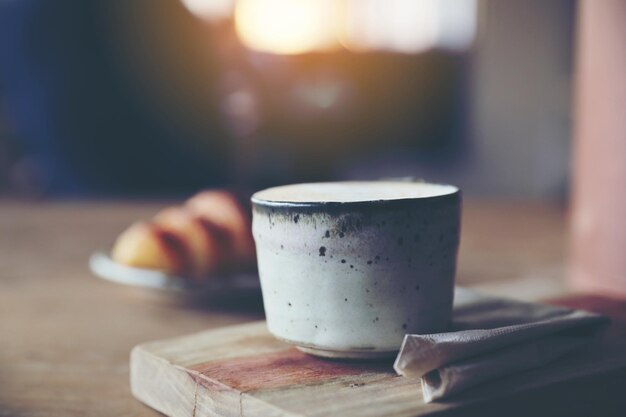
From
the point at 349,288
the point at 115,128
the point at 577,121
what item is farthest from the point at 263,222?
the point at 115,128

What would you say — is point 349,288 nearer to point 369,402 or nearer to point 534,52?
point 369,402

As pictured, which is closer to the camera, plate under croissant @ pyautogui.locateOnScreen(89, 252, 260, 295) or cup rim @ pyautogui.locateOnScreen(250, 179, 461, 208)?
cup rim @ pyautogui.locateOnScreen(250, 179, 461, 208)

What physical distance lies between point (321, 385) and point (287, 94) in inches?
146

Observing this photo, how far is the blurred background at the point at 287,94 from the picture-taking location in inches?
110

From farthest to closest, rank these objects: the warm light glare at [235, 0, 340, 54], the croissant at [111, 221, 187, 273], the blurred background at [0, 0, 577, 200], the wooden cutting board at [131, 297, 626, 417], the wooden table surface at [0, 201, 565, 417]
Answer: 1. the warm light glare at [235, 0, 340, 54]
2. the blurred background at [0, 0, 577, 200]
3. the croissant at [111, 221, 187, 273]
4. the wooden table surface at [0, 201, 565, 417]
5. the wooden cutting board at [131, 297, 626, 417]

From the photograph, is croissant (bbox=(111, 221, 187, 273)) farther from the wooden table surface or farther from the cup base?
the cup base

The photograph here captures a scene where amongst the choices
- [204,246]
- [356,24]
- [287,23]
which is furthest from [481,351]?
[287,23]

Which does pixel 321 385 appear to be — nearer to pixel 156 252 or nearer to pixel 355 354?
pixel 355 354

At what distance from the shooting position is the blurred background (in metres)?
2.80

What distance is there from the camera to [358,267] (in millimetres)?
411

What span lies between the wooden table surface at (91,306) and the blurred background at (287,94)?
1504mm

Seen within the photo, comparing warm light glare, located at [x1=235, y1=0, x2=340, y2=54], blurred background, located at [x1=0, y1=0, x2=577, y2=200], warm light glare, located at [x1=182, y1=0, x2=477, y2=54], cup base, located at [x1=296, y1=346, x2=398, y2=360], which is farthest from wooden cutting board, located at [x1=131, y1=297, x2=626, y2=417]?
warm light glare, located at [x1=235, y1=0, x2=340, y2=54]

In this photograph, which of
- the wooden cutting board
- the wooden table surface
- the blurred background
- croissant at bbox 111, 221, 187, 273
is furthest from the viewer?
the blurred background

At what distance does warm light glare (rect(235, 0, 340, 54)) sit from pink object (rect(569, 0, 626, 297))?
12.8 ft
